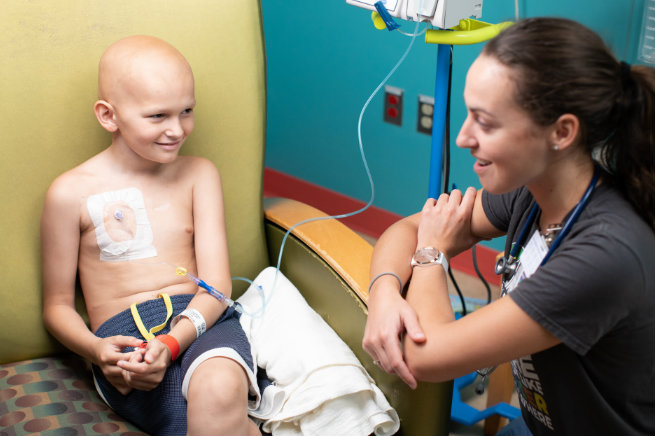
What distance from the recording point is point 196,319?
4.45 feet

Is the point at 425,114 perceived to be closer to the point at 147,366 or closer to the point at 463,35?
the point at 463,35

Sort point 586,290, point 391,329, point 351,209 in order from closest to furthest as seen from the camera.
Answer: point 586,290
point 391,329
point 351,209

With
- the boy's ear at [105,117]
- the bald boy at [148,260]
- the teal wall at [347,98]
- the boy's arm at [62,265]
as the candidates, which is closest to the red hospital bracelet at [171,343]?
the bald boy at [148,260]

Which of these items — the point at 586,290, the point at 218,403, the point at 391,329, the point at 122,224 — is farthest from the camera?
the point at 122,224

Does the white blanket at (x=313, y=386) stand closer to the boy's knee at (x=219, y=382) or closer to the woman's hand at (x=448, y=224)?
the boy's knee at (x=219, y=382)

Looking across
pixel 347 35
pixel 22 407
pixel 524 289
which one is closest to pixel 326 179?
pixel 347 35

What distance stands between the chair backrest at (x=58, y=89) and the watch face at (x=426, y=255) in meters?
0.60

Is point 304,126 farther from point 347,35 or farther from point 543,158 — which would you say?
point 543,158

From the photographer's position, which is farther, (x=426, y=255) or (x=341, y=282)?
(x=341, y=282)

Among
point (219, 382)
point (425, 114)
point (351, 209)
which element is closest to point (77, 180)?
point (219, 382)

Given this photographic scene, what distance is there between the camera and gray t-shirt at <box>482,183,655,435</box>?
0.91 meters

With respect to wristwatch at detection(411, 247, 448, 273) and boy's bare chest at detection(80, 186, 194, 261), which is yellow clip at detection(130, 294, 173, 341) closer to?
boy's bare chest at detection(80, 186, 194, 261)

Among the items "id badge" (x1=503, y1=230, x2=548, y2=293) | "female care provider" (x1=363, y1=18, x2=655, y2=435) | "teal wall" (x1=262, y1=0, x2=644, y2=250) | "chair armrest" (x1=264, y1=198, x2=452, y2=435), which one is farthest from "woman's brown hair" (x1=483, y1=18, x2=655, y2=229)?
"teal wall" (x1=262, y1=0, x2=644, y2=250)

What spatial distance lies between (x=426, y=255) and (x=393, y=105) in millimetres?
1374
